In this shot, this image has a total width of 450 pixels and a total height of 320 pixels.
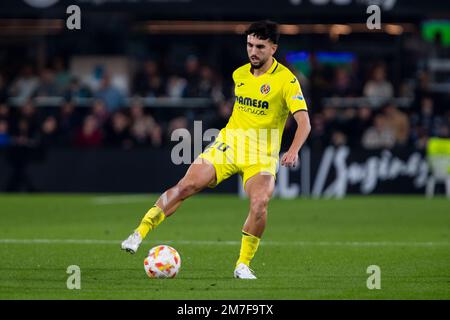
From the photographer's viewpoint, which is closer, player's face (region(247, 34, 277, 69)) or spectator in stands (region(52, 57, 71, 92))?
player's face (region(247, 34, 277, 69))

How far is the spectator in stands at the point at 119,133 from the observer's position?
80.3 ft

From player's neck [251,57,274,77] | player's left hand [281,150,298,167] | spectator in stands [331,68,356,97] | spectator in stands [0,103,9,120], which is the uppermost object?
spectator in stands [331,68,356,97]

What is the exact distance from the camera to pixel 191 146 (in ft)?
77.9

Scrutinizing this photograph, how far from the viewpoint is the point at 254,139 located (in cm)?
1088

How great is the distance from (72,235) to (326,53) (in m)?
14.8

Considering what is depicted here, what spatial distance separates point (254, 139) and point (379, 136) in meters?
13.6

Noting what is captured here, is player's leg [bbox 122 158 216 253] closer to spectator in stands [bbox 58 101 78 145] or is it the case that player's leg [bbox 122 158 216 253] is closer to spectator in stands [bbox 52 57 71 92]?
spectator in stands [bbox 58 101 78 145]

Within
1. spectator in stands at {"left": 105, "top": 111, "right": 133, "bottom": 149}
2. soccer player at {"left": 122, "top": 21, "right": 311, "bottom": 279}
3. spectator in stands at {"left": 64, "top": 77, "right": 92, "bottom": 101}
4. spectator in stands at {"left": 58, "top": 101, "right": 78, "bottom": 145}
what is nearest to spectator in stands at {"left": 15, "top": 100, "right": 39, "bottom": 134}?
spectator in stands at {"left": 58, "top": 101, "right": 78, "bottom": 145}

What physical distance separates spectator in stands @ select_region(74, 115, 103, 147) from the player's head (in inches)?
553

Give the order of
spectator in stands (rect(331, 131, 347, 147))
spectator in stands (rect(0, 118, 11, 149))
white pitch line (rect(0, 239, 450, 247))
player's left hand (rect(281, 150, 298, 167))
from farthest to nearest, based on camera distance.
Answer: spectator in stands (rect(0, 118, 11, 149)) → spectator in stands (rect(331, 131, 347, 147)) → white pitch line (rect(0, 239, 450, 247)) → player's left hand (rect(281, 150, 298, 167))

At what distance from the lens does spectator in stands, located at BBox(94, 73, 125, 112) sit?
2553cm

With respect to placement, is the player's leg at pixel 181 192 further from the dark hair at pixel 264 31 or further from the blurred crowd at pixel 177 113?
the blurred crowd at pixel 177 113
